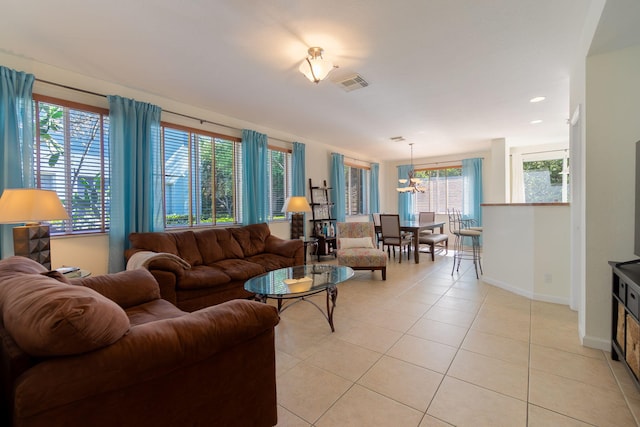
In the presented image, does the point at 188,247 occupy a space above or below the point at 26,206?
below

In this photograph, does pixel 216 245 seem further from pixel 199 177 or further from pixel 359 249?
pixel 359 249

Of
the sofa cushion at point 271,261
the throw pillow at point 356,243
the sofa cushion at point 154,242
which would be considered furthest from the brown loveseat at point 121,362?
the throw pillow at point 356,243

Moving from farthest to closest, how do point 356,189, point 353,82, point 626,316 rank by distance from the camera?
point 356,189, point 353,82, point 626,316

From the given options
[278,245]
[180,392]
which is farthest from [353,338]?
[278,245]

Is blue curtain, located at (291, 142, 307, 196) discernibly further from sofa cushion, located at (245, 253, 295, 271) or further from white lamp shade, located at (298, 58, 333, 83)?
white lamp shade, located at (298, 58, 333, 83)

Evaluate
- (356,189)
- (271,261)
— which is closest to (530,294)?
(271,261)

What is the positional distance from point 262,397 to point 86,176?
305 cm

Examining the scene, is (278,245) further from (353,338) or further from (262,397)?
(262,397)

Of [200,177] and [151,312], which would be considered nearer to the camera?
[151,312]

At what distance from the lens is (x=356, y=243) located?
15.4ft

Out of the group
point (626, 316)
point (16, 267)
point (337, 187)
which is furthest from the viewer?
point (337, 187)

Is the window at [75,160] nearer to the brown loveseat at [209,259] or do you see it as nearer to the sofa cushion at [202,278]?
the brown loveseat at [209,259]

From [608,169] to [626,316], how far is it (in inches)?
41.4

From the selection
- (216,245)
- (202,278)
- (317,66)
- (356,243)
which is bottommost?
(202,278)
